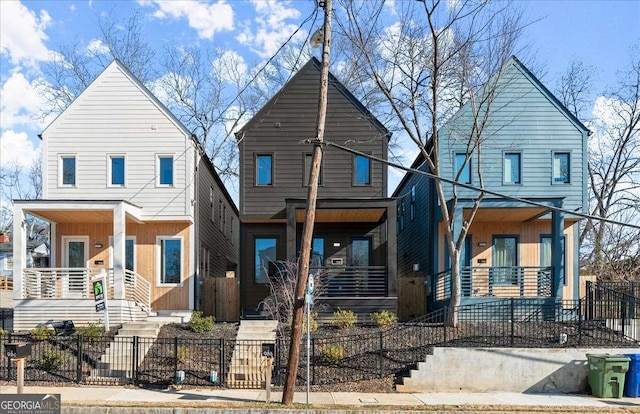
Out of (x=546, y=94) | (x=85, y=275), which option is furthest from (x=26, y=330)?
(x=546, y=94)

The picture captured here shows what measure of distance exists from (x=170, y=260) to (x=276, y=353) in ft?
23.6

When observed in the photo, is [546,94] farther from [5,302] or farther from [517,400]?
[5,302]

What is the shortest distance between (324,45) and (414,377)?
7922 mm

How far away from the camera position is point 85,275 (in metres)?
17.8

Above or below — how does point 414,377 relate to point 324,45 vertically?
below

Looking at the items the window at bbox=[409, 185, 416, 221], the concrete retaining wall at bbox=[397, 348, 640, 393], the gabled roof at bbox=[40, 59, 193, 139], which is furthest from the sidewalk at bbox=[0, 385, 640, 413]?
the window at bbox=[409, 185, 416, 221]

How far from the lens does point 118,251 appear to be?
17.0 metres

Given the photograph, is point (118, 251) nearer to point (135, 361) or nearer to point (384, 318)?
point (135, 361)

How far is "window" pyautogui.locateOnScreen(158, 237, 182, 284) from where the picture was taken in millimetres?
19109

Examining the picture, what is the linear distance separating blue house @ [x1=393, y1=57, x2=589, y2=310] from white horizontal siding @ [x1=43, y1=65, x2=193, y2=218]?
29.8 ft

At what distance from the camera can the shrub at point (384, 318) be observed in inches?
629

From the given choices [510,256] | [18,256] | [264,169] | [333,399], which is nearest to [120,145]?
[18,256]

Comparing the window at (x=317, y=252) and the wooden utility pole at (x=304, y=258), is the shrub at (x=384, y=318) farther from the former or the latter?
the wooden utility pole at (x=304, y=258)

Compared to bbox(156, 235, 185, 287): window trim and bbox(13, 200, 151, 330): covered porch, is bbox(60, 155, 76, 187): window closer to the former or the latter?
bbox(13, 200, 151, 330): covered porch
